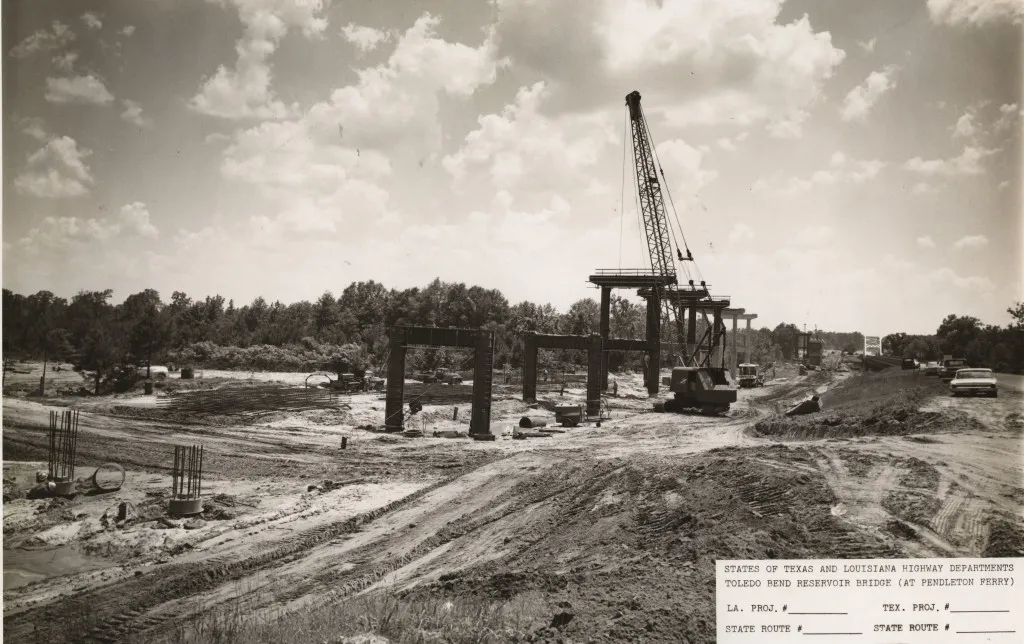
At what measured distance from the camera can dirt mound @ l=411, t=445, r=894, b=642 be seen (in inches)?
320

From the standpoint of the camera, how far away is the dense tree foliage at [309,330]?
43.3 feet

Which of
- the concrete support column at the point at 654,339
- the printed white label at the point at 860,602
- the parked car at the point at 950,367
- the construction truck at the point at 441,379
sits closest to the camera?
the printed white label at the point at 860,602

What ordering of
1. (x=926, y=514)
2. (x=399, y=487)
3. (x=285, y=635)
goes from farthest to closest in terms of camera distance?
(x=399, y=487), (x=926, y=514), (x=285, y=635)

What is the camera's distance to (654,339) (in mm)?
45594

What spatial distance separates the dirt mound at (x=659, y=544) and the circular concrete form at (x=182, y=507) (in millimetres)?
6780

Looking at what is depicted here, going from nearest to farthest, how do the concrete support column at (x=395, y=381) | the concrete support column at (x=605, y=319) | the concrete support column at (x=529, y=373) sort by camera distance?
the concrete support column at (x=395, y=381), the concrete support column at (x=529, y=373), the concrete support column at (x=605, y=319)

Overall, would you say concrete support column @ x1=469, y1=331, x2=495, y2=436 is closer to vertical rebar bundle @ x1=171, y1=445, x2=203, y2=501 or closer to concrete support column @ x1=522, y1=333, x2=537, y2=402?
concrete support column @ x1=522, y1=333, x2=537, y2=402

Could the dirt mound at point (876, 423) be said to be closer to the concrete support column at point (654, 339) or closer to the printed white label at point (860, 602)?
the printed white label at point (860, 602)

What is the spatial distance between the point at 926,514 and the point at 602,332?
37469 millimetres

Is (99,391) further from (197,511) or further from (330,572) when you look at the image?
(330,572)

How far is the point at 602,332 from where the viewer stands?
46.9 metres

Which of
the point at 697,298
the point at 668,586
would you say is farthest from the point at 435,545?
the point at 697,298

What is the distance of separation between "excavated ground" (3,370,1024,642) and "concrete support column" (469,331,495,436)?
7.19 meters

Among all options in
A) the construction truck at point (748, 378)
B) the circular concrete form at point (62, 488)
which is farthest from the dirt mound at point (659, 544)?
the construction truck at point (748, 378)
